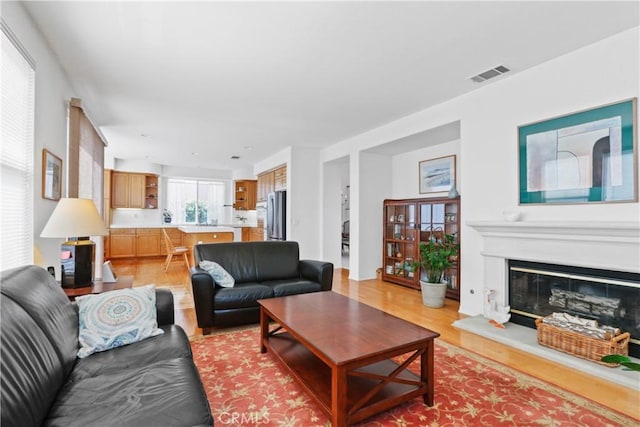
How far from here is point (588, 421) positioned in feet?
5.59

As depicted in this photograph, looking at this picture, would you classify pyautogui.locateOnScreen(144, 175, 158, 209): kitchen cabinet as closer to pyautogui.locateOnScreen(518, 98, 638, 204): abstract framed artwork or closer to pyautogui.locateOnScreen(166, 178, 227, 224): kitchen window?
pyautogui.locateOnScreen(166, 178, 227, 224): kitchen window

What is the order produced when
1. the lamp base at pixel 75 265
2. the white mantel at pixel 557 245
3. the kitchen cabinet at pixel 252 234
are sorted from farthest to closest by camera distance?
the kitchen cabinet at pixel 252 234 < the lamp base at pixel 75 265 < the white mantel at pixel 557 245

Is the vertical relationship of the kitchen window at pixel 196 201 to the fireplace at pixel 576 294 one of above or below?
above

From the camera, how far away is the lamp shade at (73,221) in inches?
86.7

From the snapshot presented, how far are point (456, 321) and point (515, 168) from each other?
171 centimetres

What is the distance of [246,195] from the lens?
9.58m

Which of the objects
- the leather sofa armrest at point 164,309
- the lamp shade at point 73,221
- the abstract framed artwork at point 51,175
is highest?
the abstract framed artwork at point 51,175

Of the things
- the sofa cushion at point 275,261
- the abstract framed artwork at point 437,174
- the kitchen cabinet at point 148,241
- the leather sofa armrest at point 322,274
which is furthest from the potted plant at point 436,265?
the kitchen cabinet at point 148,241

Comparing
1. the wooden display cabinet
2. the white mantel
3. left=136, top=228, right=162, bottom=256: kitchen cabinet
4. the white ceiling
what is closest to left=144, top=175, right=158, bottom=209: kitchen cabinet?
left=136, top=228, right=162, bottom=256: kitchen cabinet

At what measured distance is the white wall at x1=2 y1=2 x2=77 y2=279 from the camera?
82.4 inches

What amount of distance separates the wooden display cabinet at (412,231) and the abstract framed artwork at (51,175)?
431 cm

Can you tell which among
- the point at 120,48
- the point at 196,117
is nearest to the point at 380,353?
the point at 120,48

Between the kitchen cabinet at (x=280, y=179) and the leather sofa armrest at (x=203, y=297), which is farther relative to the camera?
the kitchen cabinet at (x=280, y=179)

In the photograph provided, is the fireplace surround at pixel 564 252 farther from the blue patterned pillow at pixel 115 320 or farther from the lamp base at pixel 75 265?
the lamp base at pixel 75 265
